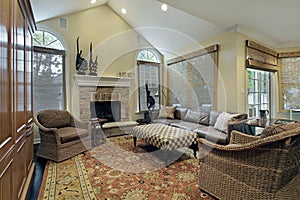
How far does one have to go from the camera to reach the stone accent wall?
201 inches

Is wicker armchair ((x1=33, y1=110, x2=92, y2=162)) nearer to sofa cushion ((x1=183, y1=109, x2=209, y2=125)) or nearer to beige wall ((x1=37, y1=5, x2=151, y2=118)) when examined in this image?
beige wall ((x1=37, y1=5, x2=151, y2=118))

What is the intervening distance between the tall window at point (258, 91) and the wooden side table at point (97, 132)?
374 cm

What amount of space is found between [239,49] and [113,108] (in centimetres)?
390

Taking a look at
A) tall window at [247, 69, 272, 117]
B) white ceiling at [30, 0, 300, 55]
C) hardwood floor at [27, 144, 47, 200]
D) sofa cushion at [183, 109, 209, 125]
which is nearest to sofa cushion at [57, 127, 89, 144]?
hardwood floor at [27, 144, 47, 200]

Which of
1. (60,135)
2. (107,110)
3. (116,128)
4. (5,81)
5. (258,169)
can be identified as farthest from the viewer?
(107,110)

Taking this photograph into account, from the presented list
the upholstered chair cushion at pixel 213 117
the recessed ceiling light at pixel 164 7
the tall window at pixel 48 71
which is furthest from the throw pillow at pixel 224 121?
the tall window at pixel 48 71

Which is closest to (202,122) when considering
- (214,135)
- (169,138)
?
(214,135)

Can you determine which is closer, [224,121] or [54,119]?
[224,121]

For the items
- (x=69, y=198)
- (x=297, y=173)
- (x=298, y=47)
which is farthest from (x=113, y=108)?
(x=298, y=47)

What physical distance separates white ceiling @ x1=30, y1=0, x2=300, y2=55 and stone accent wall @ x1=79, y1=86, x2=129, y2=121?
6.73 ft

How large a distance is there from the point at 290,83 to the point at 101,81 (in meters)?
5.28

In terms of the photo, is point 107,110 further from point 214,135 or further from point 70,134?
point 214,135

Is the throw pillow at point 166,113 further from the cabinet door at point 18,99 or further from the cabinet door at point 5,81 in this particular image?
the cabinet door at point 5,81

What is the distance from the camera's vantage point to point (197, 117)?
468cm
